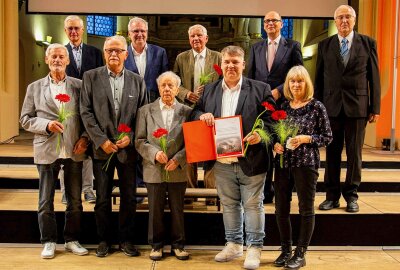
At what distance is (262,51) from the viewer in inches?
159

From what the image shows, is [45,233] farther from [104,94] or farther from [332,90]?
[332,90]

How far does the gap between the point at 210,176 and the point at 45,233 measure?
1.45m

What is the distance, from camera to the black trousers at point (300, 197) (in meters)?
3.16

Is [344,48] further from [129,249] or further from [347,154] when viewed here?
[129,249]

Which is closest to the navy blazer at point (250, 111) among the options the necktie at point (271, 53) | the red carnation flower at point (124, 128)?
the red carnation flower at point (124, 128)

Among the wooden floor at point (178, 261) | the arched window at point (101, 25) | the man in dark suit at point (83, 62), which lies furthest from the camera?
the arched window at point (101, 25)

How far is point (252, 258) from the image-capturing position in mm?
3215

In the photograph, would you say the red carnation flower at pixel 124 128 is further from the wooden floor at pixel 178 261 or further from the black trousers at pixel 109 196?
the wooden floor at pixel 178 261

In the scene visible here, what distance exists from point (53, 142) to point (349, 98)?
90.2 inches

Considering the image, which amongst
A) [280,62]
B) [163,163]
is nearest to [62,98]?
[163,163]

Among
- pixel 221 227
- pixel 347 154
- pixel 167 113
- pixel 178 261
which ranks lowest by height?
pixel 178 261

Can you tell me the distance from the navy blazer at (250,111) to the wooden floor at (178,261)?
68 centimetres

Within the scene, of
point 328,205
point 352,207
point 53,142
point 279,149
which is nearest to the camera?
point 279,149

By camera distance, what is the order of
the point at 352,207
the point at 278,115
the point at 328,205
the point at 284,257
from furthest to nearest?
the point at 328,205 → the point at 352,207 → the point at 284,257 → the point at 278,115
